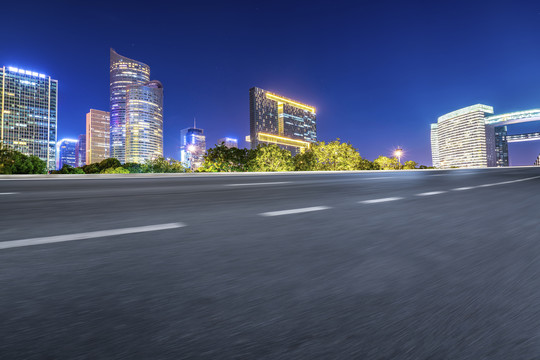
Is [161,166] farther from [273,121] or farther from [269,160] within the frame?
[273,121]

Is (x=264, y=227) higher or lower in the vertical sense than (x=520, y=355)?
higher

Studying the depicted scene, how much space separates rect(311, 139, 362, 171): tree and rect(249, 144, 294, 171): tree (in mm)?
4987

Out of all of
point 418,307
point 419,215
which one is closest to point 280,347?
point 418,307

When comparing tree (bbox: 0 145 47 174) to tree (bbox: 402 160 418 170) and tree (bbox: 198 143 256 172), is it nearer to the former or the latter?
tree (bbox: 198 143 256 172)

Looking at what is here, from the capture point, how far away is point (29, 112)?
14900 cm

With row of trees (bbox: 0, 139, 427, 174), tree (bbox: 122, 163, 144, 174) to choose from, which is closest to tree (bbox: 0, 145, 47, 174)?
row of trees (bbox: 0, 139, 427, 174)

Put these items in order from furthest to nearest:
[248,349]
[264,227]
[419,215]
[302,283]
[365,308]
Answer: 1. [419,215]
2. [264,227]
3. [302,283]
4. [365,308]
5. [248,349]

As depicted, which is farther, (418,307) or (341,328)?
(418,307)

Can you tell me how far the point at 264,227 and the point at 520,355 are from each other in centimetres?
151

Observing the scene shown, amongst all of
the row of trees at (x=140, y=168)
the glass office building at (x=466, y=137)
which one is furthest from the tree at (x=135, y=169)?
the glass office building at (x=466, y=137)

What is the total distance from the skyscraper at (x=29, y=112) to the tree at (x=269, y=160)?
133705mm

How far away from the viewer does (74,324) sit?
0.77 meters

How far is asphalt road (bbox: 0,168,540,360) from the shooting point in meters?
0.71

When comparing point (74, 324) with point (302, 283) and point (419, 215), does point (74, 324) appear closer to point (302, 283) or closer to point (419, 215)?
point (302, 283)
